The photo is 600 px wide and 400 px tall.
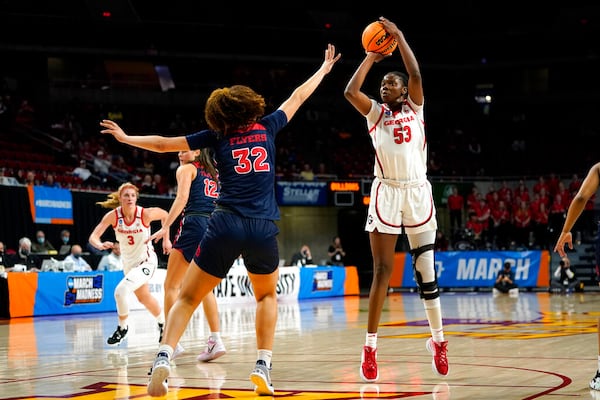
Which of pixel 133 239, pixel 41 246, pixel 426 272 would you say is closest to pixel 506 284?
pixel 41 246

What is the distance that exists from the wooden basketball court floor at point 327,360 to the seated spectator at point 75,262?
15.2 feet

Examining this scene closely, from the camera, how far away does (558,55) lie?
128 feet

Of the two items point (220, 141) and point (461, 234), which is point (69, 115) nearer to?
point (461, 234)

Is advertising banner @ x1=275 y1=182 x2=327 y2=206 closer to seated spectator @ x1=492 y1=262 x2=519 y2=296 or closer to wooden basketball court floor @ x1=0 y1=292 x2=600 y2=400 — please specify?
seated spectator @ x1=492 y1=262 x2=519 y2=296

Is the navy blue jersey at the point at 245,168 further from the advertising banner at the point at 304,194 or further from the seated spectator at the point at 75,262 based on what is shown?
the advertising banner at the point at 304,194

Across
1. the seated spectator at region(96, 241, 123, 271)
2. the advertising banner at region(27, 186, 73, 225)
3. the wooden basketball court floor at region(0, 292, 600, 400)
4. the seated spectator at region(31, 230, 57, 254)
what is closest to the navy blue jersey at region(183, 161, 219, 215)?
the wooden basketball court floor at region(0, 292, 600, 400)

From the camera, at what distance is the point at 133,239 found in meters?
10.3

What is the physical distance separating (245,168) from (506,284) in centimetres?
1914

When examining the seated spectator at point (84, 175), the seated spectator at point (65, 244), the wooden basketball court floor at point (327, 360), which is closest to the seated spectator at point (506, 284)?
the wooden basketball court floor at point (327, 360)

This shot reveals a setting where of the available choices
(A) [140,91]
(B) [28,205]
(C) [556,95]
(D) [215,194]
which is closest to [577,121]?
(C) [556,95]

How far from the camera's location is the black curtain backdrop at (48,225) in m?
20.5

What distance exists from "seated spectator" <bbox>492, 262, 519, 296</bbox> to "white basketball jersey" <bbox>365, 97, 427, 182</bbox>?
1714 cm

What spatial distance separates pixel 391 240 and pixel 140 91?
99.1 feet

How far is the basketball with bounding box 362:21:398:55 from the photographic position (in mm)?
6637
